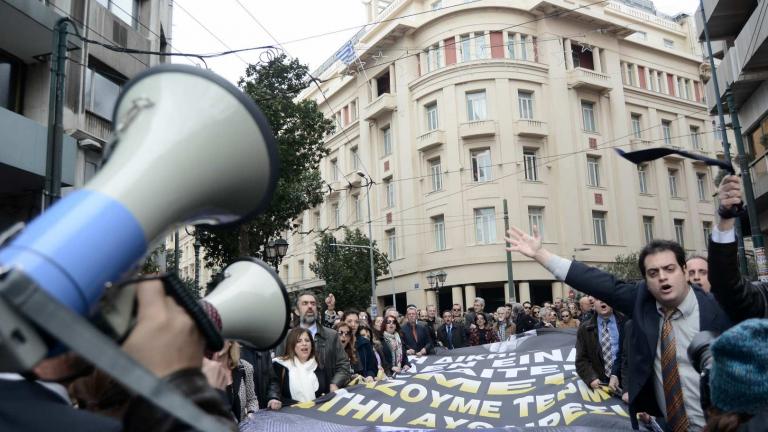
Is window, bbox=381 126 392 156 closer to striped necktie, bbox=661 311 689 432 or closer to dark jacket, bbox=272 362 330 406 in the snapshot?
dark jacket, bbox=272 362 330 406

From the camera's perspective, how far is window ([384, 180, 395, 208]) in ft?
125

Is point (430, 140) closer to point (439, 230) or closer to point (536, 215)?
point (439, 230)

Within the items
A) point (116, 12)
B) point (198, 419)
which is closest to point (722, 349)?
point (198, 419)

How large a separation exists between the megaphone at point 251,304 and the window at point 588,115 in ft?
121

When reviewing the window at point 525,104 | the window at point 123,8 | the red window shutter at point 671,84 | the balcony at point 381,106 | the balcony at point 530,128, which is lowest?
the window at point 123,8

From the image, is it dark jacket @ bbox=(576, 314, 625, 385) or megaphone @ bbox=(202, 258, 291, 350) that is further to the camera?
dark jacket @ bbox=(576, 314, 625, 385)

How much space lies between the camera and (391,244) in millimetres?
38469

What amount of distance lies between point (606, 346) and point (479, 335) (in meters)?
8.48

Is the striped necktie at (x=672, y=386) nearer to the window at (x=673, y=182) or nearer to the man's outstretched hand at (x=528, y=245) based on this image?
the man's outstretched hand at (x=528, y=245)

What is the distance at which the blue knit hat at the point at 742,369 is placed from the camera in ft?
6.59

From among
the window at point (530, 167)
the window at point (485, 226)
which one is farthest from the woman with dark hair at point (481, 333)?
the window at point (530, 167)

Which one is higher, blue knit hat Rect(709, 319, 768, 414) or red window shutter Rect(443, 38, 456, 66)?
red window shutter Rect(443, 38, 456, 66)

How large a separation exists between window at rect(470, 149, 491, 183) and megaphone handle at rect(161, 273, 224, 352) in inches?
1322

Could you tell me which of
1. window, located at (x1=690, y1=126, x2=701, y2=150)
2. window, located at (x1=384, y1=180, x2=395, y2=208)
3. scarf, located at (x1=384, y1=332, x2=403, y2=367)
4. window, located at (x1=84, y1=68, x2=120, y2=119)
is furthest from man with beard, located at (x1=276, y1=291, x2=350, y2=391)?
window, located at (x1=690, y1=126, x2=701, y2=150)
